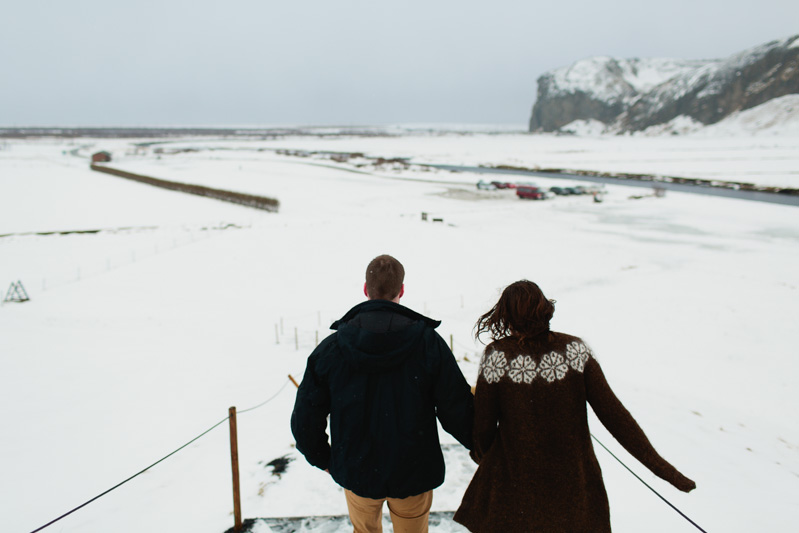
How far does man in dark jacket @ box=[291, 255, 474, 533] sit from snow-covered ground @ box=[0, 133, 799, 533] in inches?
64.5

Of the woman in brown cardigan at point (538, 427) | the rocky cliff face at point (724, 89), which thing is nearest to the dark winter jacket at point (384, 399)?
the woman in brown cardigan at point (538, 427)

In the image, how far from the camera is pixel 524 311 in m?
2.07

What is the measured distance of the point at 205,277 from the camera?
1614 cm

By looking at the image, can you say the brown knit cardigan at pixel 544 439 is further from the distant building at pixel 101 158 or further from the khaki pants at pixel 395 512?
the distant building at pixel 101 158

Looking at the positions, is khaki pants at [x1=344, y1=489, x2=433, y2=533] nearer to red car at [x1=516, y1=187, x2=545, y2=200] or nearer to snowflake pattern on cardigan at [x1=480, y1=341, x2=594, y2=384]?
snowflake pattern on cardigan at [x1=480, y1=341, x2=594, y2=384]

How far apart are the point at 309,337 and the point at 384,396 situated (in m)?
8.77

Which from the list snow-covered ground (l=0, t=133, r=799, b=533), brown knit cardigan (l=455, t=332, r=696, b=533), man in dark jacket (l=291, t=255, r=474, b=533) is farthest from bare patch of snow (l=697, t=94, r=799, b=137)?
man in dark jacket (l=291, t=255, r=474, b=533)

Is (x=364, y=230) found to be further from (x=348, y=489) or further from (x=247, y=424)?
(x=348, y=489)

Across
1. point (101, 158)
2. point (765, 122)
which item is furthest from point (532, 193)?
point (765, 122)

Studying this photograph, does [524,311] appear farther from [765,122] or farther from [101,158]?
[765,122]

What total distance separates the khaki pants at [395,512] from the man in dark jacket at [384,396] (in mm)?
43

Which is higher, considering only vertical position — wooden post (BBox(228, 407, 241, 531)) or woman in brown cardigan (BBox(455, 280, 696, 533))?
woman in brown cardigan (BBox(455, 280, 696, 533))

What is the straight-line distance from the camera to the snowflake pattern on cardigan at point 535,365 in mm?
2107

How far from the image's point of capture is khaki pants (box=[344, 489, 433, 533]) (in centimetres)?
261
